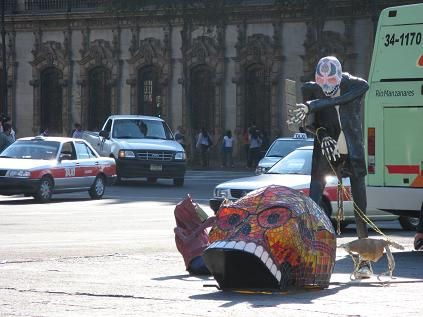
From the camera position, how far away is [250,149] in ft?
183

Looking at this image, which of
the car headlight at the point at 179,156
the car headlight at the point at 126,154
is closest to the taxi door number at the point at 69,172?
the car headlight at the point at 126,154

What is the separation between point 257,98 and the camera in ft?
198

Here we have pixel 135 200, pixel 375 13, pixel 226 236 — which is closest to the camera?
pixel 226 236

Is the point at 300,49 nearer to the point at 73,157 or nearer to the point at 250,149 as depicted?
the point at 250,149

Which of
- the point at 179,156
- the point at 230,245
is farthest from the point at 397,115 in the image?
the point at 179,156

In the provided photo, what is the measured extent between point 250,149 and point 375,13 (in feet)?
23.8

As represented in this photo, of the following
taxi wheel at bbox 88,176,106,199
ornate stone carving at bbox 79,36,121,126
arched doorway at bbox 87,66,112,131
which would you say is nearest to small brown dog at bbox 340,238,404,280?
taxi wheel at bbox 88,176,106,199

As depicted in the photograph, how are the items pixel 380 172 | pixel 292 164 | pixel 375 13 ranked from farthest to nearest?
pixel 375 13 < pixel 292 164 < pixel 380 172

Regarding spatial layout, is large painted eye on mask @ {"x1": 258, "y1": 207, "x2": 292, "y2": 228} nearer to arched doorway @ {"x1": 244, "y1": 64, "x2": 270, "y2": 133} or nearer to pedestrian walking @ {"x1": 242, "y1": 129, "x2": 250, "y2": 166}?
pedestrian walking @ {"x1": 242, "y1": 129, "x2": 250, "y2": 166}

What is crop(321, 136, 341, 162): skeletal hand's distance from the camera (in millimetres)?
13297

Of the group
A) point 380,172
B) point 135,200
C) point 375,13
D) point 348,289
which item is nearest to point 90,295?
point 348,289

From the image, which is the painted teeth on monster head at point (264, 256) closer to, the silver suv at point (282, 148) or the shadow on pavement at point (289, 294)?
the shadow on pavement at point (289, 294)

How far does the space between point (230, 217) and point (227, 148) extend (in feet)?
151

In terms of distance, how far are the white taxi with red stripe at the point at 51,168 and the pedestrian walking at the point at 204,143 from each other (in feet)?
81.0
